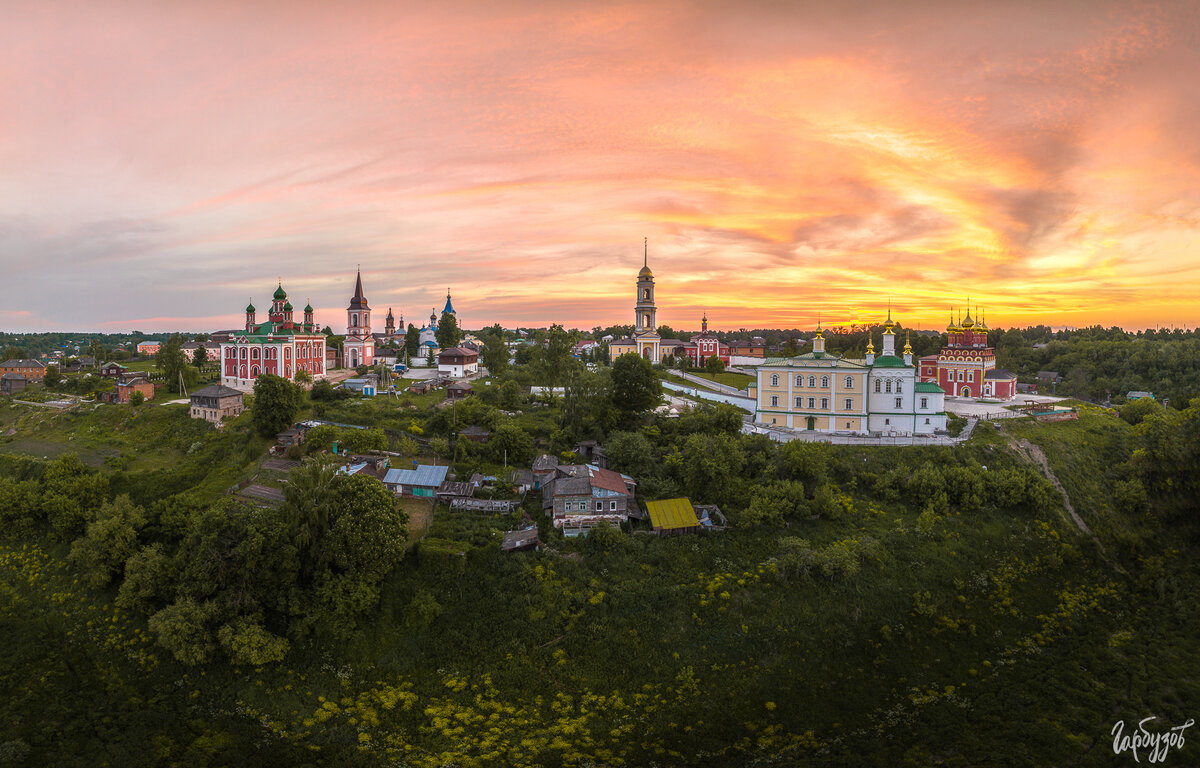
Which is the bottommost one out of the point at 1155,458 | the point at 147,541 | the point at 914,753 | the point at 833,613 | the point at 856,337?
the point at 914,753

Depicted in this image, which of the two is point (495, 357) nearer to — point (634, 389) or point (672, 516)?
point (634, 389)

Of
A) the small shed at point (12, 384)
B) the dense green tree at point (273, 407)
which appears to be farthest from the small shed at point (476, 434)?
the small shed at point (12, 384)

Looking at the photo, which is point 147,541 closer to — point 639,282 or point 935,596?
point 935,596

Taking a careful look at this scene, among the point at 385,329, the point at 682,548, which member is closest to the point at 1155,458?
the point at 682,548

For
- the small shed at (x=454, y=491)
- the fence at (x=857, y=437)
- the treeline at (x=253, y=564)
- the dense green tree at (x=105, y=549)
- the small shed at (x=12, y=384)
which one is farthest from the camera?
the small shed at (x=12, y=384)

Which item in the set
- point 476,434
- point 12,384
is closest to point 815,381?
point 476,434

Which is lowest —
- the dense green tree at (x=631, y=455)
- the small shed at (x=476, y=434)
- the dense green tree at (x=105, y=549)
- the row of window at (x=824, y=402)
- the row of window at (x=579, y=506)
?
the dense green tree at (x=105, y=549)

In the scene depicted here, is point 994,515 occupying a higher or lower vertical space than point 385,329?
lower

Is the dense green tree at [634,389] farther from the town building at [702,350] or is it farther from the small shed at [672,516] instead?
the town building at [702,350]
